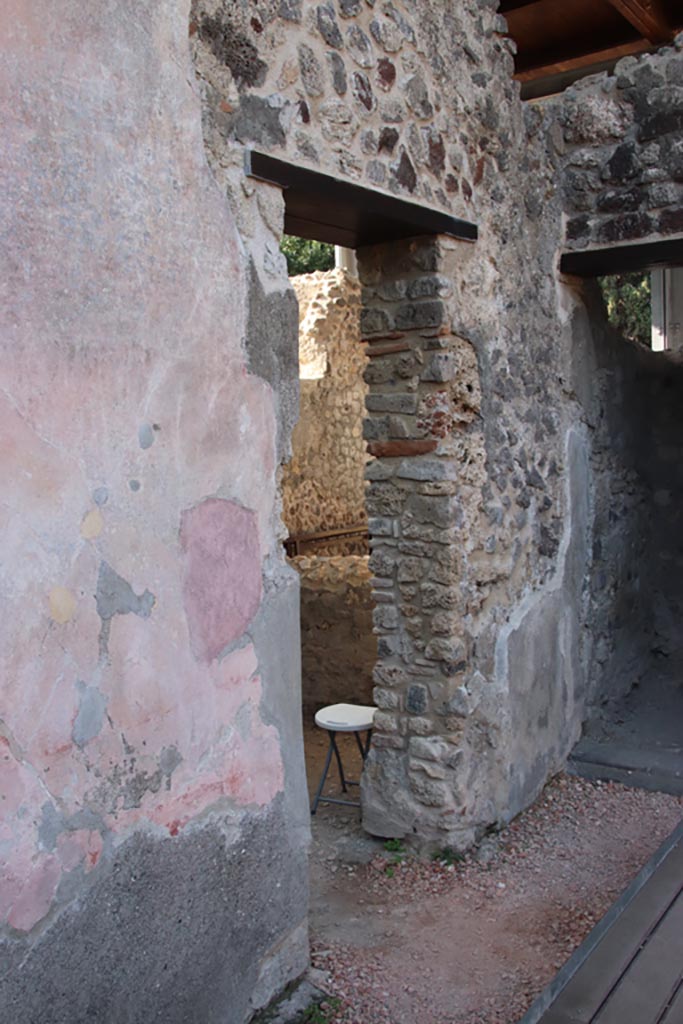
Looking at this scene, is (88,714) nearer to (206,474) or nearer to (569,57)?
(206,474)

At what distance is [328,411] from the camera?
391 inches

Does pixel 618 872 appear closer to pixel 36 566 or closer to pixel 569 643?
pixel 569 643

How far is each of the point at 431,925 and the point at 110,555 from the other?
6.34 ft

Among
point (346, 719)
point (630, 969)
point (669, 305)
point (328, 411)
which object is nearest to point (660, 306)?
point (669, 305)

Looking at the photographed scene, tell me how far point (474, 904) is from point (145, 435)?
2.17 meters

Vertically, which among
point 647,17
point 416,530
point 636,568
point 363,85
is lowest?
point 636,568

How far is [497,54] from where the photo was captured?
3.74 meters

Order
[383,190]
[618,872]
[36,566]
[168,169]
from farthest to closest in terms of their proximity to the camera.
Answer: [618,872] < [383,190] < [168,169] < [36,566]

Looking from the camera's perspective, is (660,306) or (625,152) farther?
(660,306)

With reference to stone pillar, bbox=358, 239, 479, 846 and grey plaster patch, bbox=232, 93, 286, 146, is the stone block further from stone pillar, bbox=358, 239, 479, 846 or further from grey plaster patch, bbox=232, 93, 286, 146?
grey plaster patch, bbox=232, 93, 286, 146

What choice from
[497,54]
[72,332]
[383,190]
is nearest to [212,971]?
[72,332]

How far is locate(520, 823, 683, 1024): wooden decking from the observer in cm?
202

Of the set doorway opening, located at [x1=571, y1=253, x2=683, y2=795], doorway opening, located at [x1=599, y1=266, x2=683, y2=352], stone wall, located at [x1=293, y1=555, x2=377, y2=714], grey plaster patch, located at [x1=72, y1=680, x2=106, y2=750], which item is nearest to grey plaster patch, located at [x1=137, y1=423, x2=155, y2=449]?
grey plaster patch, located at [x1=72, y1=680, x2=106, y2=750]

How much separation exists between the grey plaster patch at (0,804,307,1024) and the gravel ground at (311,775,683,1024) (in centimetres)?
35
